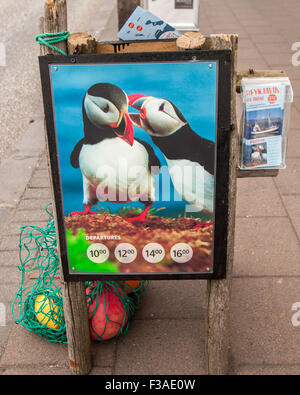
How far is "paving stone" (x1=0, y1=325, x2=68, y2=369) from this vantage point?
3.15 metres

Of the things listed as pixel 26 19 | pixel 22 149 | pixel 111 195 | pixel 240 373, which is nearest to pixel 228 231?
pixel 111 195

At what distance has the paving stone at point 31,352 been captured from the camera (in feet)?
10.3

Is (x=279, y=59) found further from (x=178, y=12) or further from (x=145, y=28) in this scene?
(x=145, y=28)

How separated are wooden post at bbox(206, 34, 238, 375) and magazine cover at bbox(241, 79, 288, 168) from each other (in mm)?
91

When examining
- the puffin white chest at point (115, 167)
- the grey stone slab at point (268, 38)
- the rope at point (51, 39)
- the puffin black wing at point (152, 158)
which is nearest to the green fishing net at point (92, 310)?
the puffin white chest at point (115, 167)

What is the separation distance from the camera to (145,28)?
263cm

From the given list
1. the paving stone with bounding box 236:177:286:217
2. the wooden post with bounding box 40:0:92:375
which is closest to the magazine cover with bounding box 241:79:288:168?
the wooden post with bounding box 40:0:92:375

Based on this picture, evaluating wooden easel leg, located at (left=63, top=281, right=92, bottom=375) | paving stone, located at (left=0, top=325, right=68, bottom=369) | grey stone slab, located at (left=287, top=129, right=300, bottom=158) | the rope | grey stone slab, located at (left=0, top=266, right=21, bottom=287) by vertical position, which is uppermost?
the rope

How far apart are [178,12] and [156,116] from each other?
5327 millimetres

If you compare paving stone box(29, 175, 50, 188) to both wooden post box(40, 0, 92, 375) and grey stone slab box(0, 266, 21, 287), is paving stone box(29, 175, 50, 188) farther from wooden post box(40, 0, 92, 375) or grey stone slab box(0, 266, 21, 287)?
wooden post box(40, 0, 92, 375)

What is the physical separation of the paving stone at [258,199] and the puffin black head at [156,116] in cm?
224

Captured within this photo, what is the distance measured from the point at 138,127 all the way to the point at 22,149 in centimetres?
378
